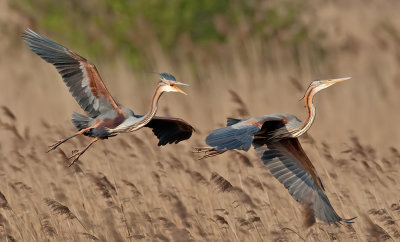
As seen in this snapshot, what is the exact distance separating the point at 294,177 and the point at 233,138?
0.96 m

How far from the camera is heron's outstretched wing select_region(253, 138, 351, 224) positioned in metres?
6.12

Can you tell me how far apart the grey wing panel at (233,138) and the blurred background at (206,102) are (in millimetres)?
443

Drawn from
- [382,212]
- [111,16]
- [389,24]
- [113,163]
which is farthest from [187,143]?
[111,16]

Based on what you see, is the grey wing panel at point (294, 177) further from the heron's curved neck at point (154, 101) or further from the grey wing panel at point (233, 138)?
the heron's curved neck at point (154, 101)

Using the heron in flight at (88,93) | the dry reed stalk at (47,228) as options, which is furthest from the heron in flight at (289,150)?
the dry reed stalk at (47,228)

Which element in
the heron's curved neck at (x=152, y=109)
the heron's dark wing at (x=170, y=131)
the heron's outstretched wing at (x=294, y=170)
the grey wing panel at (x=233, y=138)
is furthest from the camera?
the heron's dark wing at (x=170, y=131)

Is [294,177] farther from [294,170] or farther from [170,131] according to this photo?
[170,131]

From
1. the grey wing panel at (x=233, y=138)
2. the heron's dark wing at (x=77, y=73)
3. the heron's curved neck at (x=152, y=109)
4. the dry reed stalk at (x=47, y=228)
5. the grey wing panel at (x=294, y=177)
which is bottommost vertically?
the grey wing panel at (x=294, y=177)

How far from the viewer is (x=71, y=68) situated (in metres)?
6.25

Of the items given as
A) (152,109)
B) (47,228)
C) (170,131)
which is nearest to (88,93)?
(152,109)

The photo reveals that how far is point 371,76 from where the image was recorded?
1184cm

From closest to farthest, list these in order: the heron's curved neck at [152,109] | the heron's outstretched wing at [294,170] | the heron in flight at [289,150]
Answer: the heron in flight at [289,150] < the heron's curved neck at [152,109] < the heron's outstretched wing at [294,170]

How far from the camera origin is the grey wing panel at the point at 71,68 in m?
6.20

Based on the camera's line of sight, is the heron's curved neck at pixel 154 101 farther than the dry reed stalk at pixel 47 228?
Yes
